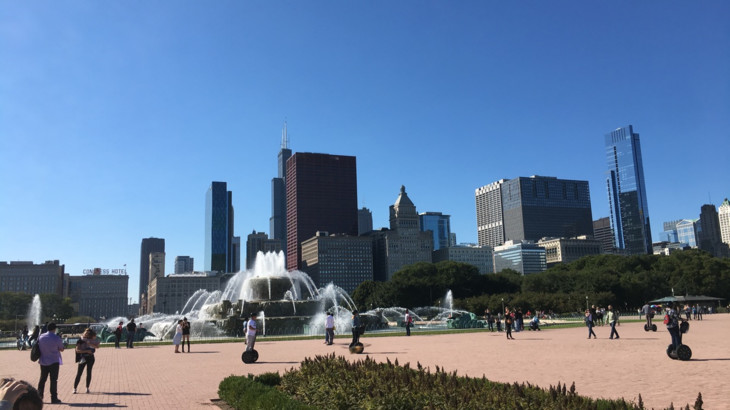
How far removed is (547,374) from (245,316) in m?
29.3

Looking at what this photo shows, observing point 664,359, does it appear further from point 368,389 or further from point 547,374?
point 368,389

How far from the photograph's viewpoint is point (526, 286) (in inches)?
3922

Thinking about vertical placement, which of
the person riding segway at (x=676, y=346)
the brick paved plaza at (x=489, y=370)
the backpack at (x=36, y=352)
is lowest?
the brick paved plaza at (x=489, y=370)

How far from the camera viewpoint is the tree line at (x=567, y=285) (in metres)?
79.6

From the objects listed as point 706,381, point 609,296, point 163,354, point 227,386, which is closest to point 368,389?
point 227,386

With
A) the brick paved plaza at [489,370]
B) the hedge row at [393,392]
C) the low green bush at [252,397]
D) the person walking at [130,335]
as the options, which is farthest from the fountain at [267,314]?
the hedge row at [393,392]

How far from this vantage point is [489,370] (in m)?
15.7

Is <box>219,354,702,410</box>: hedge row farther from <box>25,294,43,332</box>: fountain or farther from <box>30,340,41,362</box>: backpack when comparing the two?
<box>25,294,43,332</box>: fountain

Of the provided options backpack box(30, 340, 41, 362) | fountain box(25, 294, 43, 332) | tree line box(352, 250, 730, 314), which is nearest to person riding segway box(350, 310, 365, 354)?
backpack box(30, 340, 41, 362)

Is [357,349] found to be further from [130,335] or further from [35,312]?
[35,312]

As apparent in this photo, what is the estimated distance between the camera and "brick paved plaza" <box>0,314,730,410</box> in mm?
11680

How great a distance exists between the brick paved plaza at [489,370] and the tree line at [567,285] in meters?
57.0

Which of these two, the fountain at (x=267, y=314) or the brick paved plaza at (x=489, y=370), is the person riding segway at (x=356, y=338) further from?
the fountain at (x=267, y=314)

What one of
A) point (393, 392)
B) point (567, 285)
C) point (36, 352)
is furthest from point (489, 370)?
point (567, 285)
